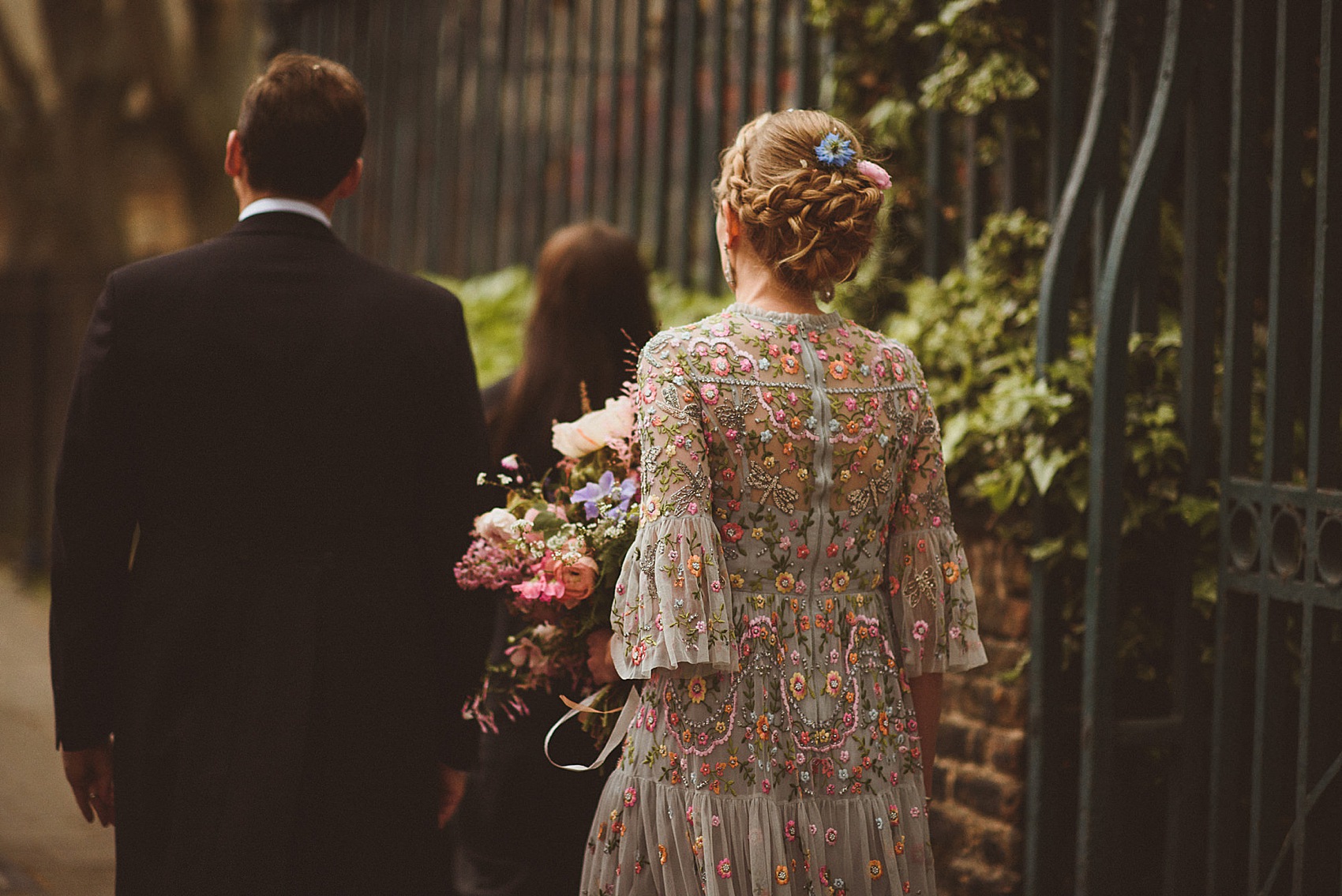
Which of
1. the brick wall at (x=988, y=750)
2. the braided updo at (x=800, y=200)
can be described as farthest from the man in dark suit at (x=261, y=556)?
the brick wall at (x=988, y=750)

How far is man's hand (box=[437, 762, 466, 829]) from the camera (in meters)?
3.01

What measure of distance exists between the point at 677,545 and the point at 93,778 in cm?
140

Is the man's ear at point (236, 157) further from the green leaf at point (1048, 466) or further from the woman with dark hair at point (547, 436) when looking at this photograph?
the green leaf at point (1048, 466)

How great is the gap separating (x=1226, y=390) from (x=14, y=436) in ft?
46.1

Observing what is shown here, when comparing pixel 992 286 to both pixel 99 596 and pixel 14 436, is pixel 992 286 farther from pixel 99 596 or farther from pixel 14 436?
pixel 14 436

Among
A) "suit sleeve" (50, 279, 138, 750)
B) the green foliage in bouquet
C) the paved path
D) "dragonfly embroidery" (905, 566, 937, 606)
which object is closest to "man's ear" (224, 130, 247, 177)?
"suit sleeve" (50, 279, 138, 750)

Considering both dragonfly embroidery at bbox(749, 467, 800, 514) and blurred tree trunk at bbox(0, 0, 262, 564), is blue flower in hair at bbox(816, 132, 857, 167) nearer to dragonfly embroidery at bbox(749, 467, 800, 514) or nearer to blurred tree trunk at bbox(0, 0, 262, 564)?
dragonfly embroidery at bbox(749, 467, 800, 514)

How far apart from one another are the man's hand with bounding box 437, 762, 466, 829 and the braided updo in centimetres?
132

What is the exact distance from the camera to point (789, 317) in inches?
100

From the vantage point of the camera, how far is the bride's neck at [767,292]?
2.57 metres

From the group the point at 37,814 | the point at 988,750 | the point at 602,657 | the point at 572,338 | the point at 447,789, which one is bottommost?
the point at 37,814

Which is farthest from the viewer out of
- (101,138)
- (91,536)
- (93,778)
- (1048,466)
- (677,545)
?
(101,138)

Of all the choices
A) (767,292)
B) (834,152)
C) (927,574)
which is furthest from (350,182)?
(927,574)

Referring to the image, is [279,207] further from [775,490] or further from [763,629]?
[763,629]
